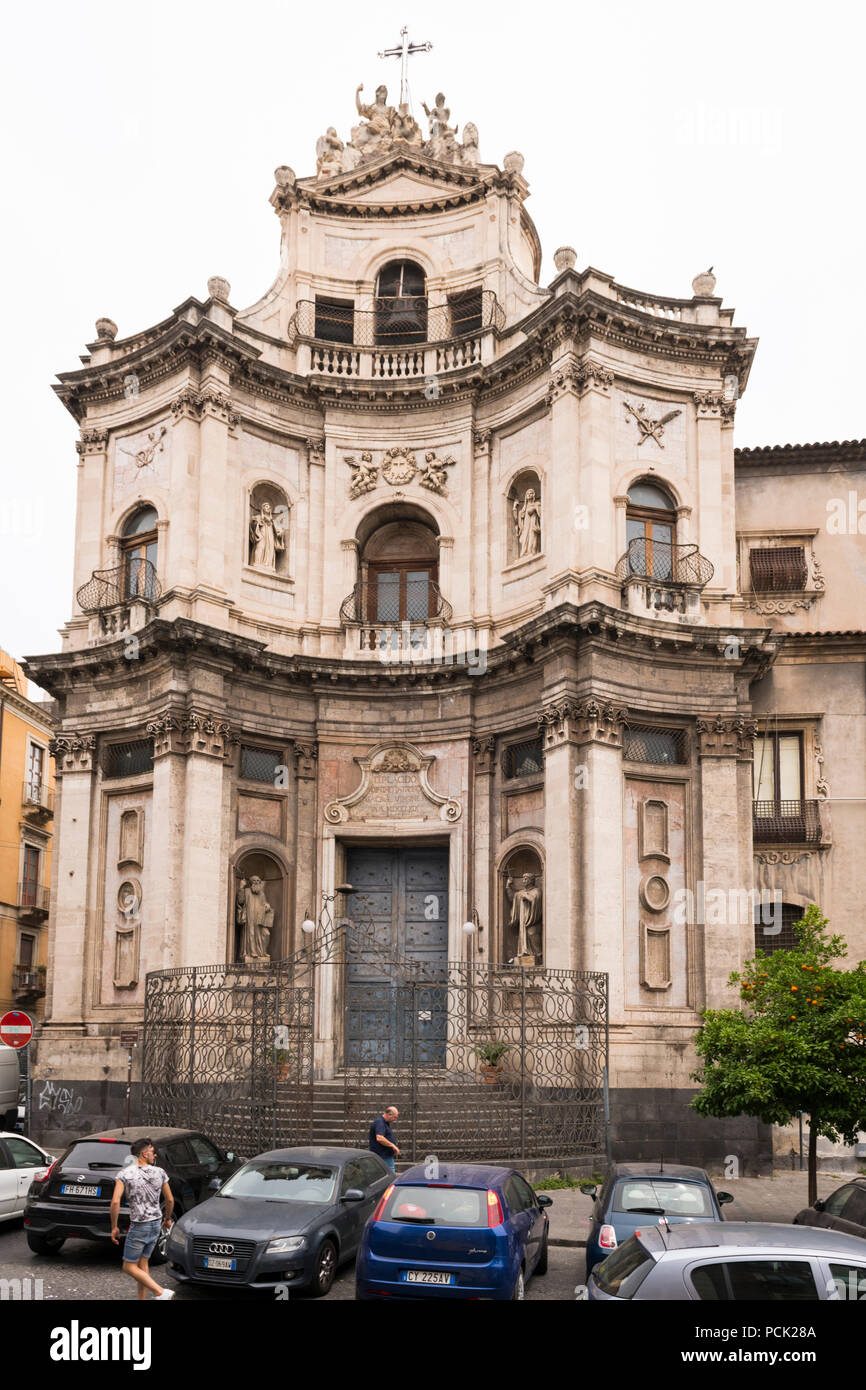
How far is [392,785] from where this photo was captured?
32.8 metres

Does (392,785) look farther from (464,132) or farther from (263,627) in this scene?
(464,132)

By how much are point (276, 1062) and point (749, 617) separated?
15.9 meters

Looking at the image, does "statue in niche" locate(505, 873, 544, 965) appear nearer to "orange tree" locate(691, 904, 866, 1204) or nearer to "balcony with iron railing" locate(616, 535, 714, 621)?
"balcony with iron railing" locate(616, 535, 714, 621)

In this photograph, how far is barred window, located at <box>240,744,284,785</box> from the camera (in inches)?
1251

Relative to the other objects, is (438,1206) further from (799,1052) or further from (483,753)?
(483,753)

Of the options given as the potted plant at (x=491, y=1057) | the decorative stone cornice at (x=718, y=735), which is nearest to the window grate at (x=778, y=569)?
the decorative stone cornice at (x=718, y=735)

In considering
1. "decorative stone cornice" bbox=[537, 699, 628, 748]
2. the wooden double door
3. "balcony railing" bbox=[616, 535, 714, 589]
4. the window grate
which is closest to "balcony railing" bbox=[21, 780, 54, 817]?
the wooden double door

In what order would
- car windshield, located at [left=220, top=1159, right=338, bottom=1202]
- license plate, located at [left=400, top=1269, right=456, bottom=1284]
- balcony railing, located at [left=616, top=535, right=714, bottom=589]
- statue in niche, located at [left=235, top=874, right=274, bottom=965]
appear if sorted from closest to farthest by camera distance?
license plate, located at [left=400, top=1269, right=456, bottom=1284], car windshield, located at [left=220, top=1159, right=338, bottom=1202], balcony railing, located at [left=616, top=535, right=714, bottom=589], statue in niche, located at [left=235, top=874, right=274, bottom=965]

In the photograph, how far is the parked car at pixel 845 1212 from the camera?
48.8 feet

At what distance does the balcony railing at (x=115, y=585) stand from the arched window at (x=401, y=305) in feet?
28.8

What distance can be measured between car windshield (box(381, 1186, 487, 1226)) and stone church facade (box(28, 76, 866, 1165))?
43.7 ft

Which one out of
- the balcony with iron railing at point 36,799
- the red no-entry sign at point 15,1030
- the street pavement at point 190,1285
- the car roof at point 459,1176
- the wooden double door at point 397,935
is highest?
the balcony with iron railing at point 36,799

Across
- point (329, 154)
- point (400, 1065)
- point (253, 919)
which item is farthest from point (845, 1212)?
point (329, 154)

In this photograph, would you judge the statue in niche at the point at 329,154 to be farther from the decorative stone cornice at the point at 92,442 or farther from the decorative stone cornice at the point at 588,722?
the decorative stone cornice at the point at 588,722
